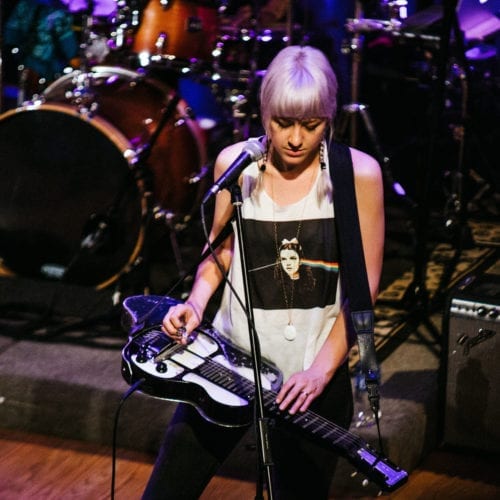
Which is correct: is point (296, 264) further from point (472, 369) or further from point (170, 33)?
point (170, 33)

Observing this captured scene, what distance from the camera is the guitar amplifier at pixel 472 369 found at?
358 cm

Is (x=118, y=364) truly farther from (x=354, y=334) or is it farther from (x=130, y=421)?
(x=354, y=334)

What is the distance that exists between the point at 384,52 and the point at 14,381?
4.66m

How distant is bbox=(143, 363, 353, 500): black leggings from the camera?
2361 mm

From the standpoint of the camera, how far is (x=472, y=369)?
3.63m

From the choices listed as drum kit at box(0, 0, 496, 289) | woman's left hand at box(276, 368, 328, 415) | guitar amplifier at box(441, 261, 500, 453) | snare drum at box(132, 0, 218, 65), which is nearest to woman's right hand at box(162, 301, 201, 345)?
woman's left hand at box(276, 368, 328, 415)

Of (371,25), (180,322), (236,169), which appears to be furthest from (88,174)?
(236,169)

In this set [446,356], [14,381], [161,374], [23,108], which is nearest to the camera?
[161,374]

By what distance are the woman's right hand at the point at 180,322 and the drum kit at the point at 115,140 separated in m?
2.55

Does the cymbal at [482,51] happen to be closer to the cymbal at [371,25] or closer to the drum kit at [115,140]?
the cymbal at [371,25]

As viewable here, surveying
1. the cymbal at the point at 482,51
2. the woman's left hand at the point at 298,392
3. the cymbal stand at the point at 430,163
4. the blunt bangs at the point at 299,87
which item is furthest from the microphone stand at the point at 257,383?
the cymbal at the point at 482,51

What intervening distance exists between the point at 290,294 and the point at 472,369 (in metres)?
1.42

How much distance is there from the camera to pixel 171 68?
16.4 feet

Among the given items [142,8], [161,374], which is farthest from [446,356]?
[142,8]
